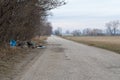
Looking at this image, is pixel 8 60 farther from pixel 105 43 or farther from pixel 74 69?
pixel 105 43

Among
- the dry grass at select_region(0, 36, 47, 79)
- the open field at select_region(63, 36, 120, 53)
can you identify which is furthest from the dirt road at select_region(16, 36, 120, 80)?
the open field at select_region(63, 36, 120, 53)

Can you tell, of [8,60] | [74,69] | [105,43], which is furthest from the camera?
[105,43]

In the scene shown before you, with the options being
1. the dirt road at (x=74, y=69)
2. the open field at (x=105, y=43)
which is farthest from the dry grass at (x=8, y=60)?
the open field at (x=105, y=43)

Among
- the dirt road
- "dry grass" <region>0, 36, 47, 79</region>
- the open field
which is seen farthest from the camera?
the open field

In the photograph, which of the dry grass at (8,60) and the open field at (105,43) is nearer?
the dry grass at (8,60)

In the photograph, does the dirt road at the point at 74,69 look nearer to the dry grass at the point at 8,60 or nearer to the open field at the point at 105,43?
the dry grass at the point at 8,60

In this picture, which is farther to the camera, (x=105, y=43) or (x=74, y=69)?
(x=105, y=43)

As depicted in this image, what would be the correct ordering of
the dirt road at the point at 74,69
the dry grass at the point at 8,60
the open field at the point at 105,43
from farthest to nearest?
the open field at the point at 105,43 < the dry grass at the point at 8,60 < the dirt road at the point at 74,69

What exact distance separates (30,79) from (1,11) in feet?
17.8

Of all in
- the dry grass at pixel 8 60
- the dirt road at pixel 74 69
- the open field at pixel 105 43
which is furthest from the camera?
the open field at pixel 105 43

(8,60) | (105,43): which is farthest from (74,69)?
(105,43)

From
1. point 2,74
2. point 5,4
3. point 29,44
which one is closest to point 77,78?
point 2,74

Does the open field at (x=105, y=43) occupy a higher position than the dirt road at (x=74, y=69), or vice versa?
the dirt road at (x=74, y=69)

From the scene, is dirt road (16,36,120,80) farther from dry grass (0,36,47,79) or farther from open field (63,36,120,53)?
open field (63,36,120,53)
